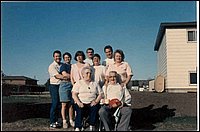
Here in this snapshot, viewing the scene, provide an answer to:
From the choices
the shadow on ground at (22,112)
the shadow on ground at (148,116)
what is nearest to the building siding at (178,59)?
the shadow on ground at (148,116)

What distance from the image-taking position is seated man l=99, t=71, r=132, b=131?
5.71 m

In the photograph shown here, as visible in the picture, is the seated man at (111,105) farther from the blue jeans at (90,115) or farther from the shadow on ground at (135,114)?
the shadow on ground at (135,114)

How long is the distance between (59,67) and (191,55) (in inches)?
456

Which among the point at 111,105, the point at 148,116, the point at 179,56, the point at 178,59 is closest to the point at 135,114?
the point at 148,116

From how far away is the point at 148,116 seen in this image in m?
8.16

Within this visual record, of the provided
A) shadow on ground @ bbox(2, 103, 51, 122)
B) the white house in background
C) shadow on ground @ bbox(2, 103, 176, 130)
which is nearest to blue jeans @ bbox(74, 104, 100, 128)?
shadow on ground @ bbox(2, 103, 176, 130)

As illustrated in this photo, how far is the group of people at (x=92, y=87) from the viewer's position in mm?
5836

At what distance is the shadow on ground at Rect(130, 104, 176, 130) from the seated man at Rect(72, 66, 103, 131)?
1.08 m

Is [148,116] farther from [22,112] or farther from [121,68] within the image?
[22,112]

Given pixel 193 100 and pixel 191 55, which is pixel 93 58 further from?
pixel 191 55

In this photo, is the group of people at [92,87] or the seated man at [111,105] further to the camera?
the group of people at [92,87]

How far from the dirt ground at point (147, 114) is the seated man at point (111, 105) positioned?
27.3 inches

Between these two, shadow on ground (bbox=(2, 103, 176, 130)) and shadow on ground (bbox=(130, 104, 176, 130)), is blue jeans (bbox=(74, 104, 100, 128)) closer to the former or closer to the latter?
shadow on ground (bbox=(130, 104, 176, 130))

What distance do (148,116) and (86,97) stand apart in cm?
274
